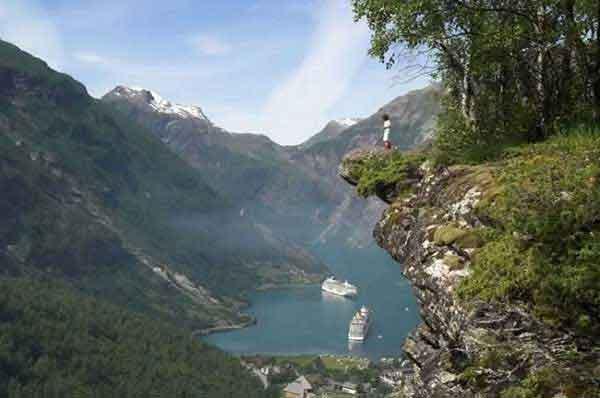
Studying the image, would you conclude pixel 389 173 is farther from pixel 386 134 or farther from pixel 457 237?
pixel 457 237

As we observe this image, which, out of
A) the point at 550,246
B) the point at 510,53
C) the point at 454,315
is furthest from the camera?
the point at 510,53

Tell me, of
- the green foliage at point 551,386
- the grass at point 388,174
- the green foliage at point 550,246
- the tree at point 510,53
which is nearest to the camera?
the green foliage at point 551,386

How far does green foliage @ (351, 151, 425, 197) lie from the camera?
17344 mm

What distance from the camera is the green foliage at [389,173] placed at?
17344 millimetres

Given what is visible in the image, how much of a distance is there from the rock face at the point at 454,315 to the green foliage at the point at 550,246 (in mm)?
344

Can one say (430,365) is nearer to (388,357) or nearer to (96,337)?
(96,337)

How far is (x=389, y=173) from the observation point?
17.8 meters

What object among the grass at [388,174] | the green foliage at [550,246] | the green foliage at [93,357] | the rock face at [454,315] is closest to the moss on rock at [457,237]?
the rock face at [454,315]

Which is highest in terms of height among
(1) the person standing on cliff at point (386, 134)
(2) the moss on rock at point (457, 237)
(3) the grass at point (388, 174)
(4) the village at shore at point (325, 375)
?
(1) the person standing on cliff at point (386, 134)

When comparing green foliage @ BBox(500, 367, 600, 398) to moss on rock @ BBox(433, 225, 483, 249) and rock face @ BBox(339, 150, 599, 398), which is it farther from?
moss on rock @ BBox(433, 225, 483, 249)

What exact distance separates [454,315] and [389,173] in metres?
7.60

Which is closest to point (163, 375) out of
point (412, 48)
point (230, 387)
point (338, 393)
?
point (230, 387)

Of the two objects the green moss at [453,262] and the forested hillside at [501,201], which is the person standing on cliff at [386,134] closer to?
the forested hillside at [501,201]

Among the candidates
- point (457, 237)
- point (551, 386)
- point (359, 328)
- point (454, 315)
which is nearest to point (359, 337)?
point (359, 328)
